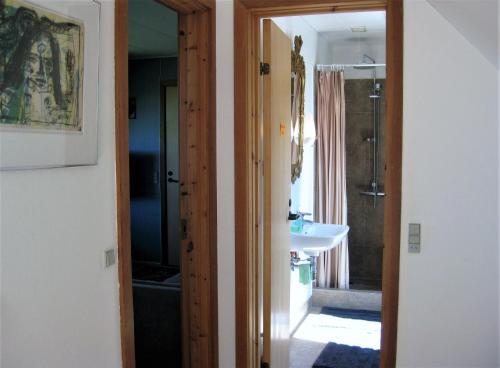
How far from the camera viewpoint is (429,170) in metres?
2.44

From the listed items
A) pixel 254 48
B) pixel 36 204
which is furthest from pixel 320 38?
pixel 36 204

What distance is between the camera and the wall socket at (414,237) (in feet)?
8.09

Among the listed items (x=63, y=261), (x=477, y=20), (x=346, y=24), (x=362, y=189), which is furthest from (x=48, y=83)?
(x=362, y=189)

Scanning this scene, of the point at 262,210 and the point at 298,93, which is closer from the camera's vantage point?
the point at 262,210

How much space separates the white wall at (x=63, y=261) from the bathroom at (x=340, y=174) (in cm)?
220

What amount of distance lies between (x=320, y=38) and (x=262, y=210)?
8.33 feet

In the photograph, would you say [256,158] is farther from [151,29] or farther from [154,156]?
[154,156]

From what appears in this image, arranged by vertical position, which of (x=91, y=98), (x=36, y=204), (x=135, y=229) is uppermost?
(x=91, y=98)

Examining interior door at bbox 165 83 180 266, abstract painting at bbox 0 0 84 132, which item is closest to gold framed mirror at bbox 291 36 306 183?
interior door at bbox 165 83 180 266

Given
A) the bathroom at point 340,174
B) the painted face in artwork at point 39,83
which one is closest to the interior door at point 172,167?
the bathroom at point 340,174

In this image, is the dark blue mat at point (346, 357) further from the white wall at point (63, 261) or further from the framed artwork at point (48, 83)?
the framed artwork at point (48, 83)

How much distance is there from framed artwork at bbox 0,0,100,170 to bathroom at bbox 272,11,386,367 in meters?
2.37

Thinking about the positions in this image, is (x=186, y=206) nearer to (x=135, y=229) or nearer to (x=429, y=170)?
(x=429, y=170)

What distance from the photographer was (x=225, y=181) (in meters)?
2.73
